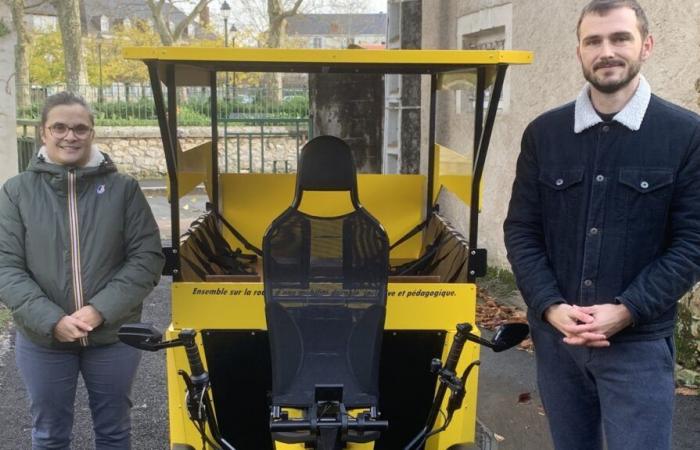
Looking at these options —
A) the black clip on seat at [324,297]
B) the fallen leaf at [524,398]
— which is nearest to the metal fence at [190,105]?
the fallen leaf at [524,398]

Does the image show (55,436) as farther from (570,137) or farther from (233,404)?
(570,137)

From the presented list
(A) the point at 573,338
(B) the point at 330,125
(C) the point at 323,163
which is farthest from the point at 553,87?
(A) the point at 573,338

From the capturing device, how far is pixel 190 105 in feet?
59.0

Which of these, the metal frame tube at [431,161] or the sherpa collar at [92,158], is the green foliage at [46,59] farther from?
the sherpa collar at [92,158]

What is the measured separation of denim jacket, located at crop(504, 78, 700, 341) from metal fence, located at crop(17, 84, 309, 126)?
13.3 m

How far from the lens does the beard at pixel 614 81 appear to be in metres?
2.55

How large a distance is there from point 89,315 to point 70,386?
13.8 inches

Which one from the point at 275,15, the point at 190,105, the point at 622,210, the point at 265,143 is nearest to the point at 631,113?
the point at 622,210

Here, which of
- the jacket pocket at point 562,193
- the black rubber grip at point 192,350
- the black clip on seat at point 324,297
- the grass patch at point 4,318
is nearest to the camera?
the jacket pocket at point 562,193

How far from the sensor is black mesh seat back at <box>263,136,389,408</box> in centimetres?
311

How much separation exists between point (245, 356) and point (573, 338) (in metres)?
1.43

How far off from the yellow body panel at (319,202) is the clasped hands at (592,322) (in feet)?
8.84

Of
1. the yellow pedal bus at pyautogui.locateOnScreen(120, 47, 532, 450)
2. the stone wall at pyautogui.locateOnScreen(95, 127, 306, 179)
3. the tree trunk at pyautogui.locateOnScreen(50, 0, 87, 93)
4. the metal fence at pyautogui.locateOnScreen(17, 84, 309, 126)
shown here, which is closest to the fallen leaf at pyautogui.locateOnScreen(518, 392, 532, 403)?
the yellow pedal bus at pyautogui.locateOnScreen(120, 47, 532, 450)

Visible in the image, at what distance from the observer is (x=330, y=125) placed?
1016 cm
